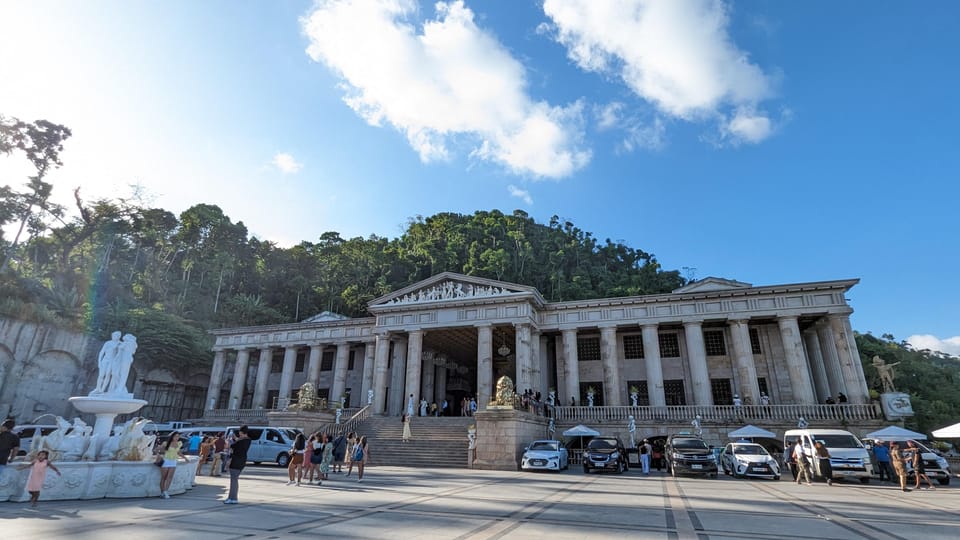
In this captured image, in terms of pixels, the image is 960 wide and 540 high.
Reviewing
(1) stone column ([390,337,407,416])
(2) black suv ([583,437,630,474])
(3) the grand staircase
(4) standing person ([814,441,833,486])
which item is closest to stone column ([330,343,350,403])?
(1) stone column ([390,337,407,416])

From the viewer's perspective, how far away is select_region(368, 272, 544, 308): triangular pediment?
29391 mm

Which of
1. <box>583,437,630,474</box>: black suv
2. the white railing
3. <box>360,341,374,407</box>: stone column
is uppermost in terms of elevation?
<box>360,341,374,407</box>: stone column

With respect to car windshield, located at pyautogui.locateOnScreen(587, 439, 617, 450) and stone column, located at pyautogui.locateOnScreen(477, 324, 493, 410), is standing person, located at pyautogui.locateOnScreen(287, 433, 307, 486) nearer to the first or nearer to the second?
car windshield, located at pyautogui.locateOnScreen(587, 439, 617, 450)

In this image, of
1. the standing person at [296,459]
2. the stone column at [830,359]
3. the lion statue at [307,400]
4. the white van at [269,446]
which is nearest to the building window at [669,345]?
the stone column at [830,359]

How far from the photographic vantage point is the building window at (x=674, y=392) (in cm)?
2945

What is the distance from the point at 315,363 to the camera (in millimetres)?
35562

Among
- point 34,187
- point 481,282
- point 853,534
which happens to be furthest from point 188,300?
point 853,534

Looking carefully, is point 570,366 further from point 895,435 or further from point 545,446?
point 895,435

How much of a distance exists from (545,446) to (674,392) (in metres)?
14.3

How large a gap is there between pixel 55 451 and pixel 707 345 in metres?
31.7

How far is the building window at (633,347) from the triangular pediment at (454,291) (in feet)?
22.1

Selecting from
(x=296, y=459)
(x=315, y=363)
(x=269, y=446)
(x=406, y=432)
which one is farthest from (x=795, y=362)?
(x=315, y=363)

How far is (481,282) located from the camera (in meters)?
30.3

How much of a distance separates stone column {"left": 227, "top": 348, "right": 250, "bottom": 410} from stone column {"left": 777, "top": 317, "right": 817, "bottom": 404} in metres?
37.8
